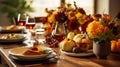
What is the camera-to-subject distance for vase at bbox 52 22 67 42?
87.0 inches

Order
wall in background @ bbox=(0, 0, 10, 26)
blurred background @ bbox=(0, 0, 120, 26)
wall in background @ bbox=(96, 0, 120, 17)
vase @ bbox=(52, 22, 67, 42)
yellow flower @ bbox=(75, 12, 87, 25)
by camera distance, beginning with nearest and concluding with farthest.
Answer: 1. yellow flower @ bbox=(75, 12, 87, 25)
2. vase @ bbox=(52, 22, 67, 42)
3. blurred background @ bbox=(0, 0, 120, 26)
4. wall in background @ bbox=(0, 0, 10, 26)
5. wall in background @ bbox=(96, 0, 120, 17)

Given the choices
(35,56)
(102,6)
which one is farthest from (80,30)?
(102,6)

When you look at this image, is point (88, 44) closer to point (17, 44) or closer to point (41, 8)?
point (17, 44)

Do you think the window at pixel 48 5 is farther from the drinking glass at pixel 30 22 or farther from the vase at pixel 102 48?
the vase at pixel 102 48

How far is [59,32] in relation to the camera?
2287 millimetres

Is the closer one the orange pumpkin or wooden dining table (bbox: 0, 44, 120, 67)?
wooden dining table (bbox: 0, 44, 120, 67)

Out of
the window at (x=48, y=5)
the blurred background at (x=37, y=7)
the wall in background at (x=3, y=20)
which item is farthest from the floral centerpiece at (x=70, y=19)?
the window at (x=48, y=5)

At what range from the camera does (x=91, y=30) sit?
1.68m

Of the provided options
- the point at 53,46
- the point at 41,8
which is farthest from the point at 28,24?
the point at 41,8

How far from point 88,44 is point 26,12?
3.77 meters

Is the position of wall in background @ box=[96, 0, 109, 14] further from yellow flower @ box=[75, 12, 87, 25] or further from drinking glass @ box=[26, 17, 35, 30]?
yellow flower @ box=[75, 12, 87, 25]

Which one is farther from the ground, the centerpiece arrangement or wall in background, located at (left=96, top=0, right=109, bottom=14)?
wall in background, located at (left=96, top=0, right=109, bottom=14)

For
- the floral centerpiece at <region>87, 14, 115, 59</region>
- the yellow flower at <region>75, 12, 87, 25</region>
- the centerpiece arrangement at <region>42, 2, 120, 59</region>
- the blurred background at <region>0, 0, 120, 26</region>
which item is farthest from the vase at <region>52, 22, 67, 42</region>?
the blurred background at <region>0, 0, 120, 26</region>

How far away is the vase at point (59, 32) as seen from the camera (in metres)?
2.21
